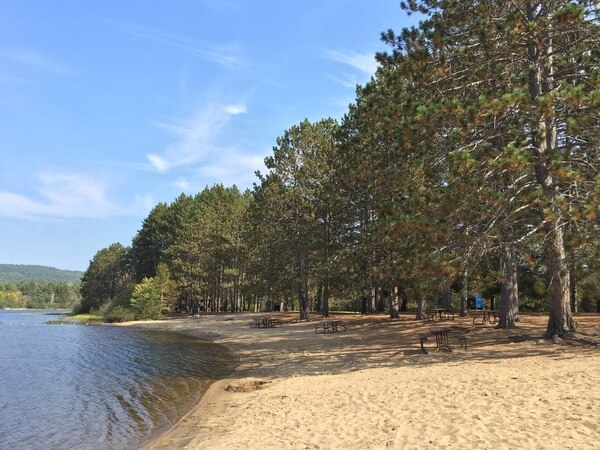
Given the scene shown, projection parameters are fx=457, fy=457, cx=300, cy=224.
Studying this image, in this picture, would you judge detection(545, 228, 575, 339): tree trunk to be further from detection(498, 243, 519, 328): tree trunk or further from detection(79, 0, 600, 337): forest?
detection(498, 243, 519, 328): tree trunk

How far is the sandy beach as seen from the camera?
7637mm

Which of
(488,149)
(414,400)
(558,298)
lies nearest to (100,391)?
(414,400)

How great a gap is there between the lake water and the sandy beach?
4.14 ft

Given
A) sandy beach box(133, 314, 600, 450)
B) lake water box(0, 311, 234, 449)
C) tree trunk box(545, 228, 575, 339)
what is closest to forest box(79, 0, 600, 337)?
tree trunk box(545, 228, 575, 339)

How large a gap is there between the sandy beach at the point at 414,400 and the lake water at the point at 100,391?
1262 millimetres

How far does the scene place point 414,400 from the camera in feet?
33.4

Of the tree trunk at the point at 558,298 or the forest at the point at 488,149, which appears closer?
the forest at the point at 488,149

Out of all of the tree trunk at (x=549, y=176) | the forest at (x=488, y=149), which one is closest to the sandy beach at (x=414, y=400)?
the tree trunk at (x=549, y=176)

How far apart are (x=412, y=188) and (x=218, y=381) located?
10216 millimetres

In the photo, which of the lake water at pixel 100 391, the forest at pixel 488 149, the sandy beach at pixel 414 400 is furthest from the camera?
the forest at pixel 488 149

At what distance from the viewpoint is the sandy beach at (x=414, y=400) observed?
301 inches

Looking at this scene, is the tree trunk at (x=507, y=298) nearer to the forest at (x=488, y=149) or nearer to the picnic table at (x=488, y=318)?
the forest at (x=488, y=149)

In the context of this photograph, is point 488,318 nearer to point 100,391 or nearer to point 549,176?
point 549,176

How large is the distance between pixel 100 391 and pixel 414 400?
12.5 metres
